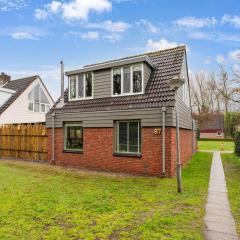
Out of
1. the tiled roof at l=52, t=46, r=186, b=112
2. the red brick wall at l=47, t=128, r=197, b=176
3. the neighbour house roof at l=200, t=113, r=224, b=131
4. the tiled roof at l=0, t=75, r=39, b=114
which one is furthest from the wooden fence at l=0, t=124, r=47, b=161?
the neighbour house roof at l=200, t=113, r=224, b=131

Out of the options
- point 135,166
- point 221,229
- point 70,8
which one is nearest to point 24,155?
point 135,166

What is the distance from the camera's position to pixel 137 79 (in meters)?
13.6

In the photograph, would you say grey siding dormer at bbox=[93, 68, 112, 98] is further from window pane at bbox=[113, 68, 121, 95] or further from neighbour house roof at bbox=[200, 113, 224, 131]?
neighbour house roof at bbox=[200, 113, 224, 131]

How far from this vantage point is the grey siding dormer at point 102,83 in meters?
14.4

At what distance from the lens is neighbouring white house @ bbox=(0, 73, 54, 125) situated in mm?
22277

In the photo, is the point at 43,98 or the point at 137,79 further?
the point at 43,98

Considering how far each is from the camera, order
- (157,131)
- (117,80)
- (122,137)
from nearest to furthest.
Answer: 1. (157,131)
2. (122,137)
3. (117,80)

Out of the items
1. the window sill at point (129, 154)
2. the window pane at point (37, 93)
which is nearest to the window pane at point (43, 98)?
the window pane at point (37, 93)

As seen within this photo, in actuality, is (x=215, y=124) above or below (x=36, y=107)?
below

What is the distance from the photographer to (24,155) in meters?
17.2

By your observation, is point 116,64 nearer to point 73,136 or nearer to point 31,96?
point 73,136

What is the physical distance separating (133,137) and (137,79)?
317cm

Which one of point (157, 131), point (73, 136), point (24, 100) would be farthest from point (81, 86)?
point (24, 100)

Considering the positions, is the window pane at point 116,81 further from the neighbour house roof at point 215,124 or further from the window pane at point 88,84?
the neighbour house roof at point 215,124
